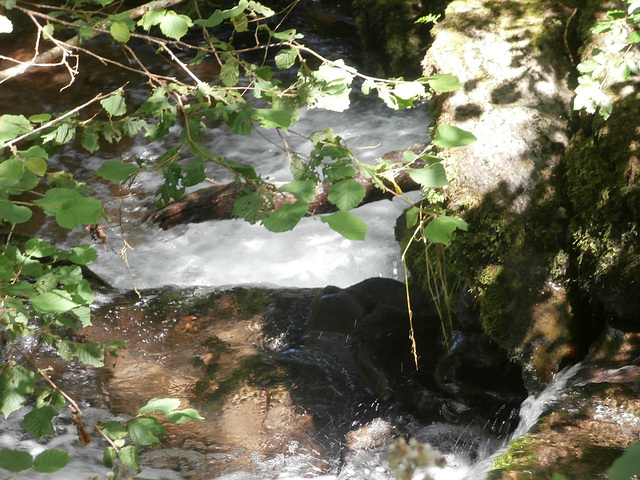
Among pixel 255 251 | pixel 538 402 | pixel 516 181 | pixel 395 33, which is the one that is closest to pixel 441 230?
pixel 538 402

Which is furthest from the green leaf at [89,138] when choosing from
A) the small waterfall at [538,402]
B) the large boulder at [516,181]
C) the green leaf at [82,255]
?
the small waterfall at [538,402]

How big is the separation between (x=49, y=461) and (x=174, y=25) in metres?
1.52

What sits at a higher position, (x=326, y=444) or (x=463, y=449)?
(x=463, y=449)

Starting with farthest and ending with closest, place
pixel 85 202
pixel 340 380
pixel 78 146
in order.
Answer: pixel 78 146, pixel 340 380, pixel 85 202

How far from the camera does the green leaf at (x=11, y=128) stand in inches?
71.2

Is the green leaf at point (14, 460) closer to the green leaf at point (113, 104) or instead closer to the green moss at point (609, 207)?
the green leaf at point (113, 104)

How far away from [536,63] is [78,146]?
567 cm

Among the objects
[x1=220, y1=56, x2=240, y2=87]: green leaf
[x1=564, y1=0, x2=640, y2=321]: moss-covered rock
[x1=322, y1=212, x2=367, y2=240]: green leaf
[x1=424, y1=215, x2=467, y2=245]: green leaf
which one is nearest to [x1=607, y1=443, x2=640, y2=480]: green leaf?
[x1=322, y1=212, x2=367, y2=240]: green leaf

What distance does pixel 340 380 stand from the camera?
4039 mm

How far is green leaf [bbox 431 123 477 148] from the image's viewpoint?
1.74 metres

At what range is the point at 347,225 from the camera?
146 cm

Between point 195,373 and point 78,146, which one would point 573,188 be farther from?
point 78,146

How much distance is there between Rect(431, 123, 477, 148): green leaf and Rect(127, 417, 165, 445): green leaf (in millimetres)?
1245

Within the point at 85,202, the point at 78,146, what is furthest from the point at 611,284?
the point at 78,146
